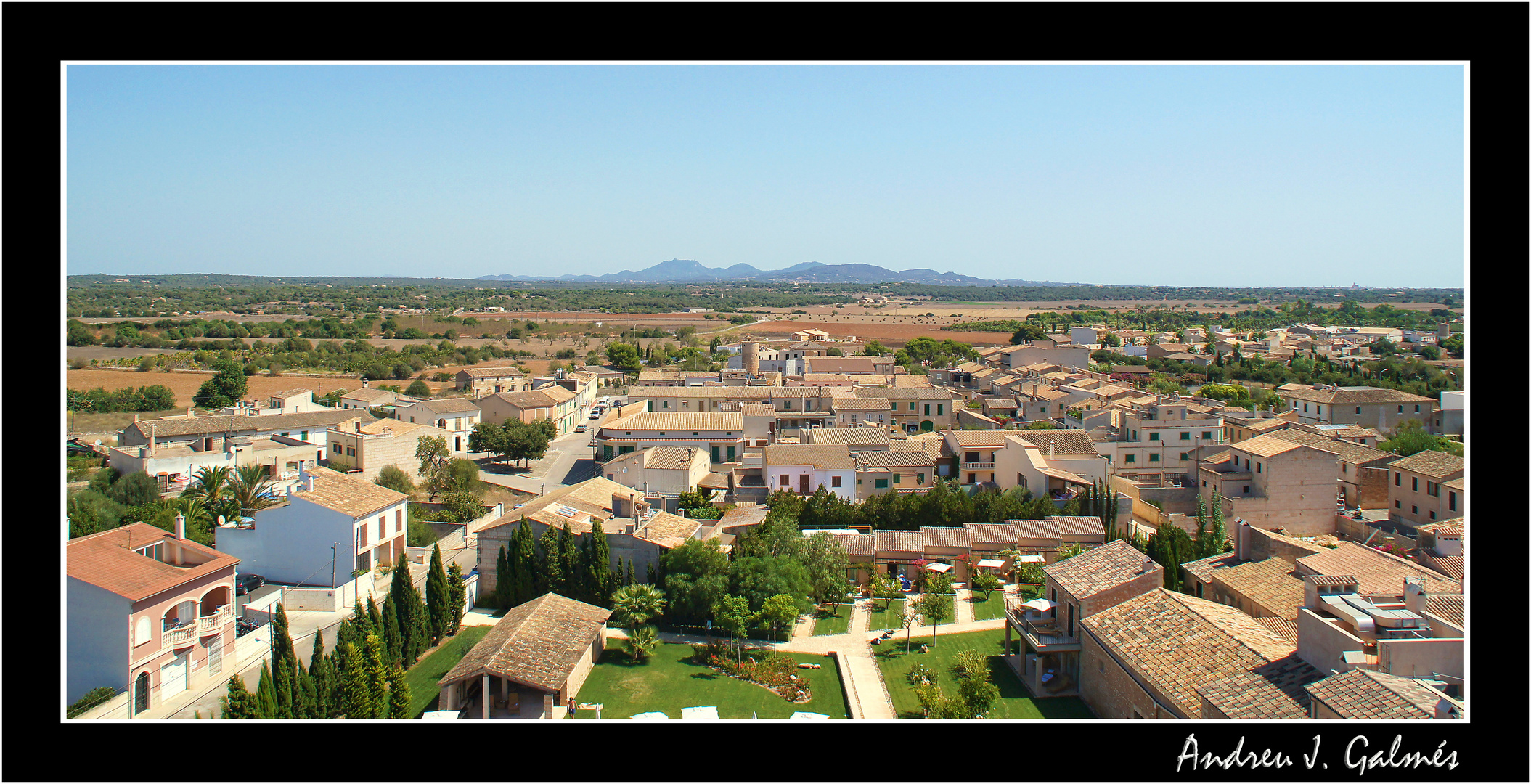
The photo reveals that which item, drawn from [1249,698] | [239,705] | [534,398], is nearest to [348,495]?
[239,705]

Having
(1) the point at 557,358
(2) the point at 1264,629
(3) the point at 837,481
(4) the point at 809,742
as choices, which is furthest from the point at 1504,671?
(1) the point at 557,358

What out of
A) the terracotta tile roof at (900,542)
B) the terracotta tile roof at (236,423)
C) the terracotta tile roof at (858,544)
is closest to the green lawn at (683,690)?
the terracotta tile roof at (858,544)

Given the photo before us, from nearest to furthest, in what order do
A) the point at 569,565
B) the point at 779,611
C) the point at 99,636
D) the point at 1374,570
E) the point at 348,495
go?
the point at 99,636 → the point at 1374,570 → the point at 779,611 → the point at 569,565 → the point at 348,495

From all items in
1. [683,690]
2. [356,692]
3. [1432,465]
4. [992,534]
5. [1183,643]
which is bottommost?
[683,690]

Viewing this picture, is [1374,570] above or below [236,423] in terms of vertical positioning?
below

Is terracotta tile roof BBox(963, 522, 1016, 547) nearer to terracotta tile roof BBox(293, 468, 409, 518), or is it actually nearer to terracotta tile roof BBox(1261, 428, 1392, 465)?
terracotta tile roof BBox(1261, 428, 1392, 465)

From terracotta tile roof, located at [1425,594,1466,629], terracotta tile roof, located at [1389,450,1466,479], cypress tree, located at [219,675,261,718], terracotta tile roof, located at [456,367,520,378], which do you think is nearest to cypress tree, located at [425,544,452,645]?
cypress tree, located at [219,675,261,718]

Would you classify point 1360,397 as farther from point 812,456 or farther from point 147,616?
point 147,616
